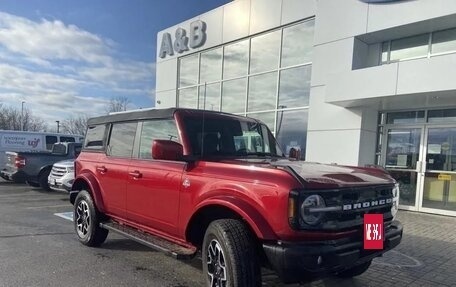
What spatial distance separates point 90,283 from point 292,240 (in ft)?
8.23

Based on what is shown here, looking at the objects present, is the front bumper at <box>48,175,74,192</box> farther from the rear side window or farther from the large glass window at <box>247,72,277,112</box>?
the large glass window at <box>247,72,277,112</box>

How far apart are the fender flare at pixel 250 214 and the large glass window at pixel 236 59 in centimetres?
1253

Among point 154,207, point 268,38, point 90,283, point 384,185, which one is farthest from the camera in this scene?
point 268,38

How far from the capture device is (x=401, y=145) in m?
11.3

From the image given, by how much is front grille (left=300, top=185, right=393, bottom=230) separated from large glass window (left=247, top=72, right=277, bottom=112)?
10785 millimetres

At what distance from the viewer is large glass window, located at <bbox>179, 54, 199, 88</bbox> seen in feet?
59.3

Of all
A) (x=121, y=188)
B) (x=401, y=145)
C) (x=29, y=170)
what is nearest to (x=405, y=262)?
(x=121, y=188)

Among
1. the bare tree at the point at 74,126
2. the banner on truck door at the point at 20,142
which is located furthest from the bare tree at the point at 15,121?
the banner on truck door at the point at 20,142

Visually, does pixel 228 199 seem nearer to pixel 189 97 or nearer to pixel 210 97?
pixel 210 97

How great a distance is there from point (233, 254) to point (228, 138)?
1.77 m

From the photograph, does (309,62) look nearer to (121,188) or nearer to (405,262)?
(405,262)

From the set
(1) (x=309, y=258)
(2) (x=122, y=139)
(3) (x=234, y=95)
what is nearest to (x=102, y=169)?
(2) (x=122, y=139)

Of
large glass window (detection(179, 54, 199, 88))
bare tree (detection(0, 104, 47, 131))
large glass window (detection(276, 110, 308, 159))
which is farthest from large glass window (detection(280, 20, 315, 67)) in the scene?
bare tree (detection(0, 104, 47, 131))

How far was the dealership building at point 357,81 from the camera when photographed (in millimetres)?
10078
